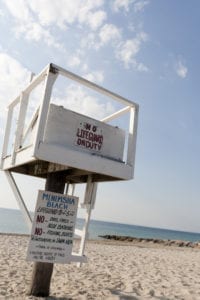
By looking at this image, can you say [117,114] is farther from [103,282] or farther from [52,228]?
[103,282]

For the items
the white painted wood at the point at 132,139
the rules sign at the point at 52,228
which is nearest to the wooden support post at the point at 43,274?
the rules sign at the point at 52,228

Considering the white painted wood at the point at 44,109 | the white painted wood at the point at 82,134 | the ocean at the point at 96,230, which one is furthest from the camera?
the ocean at the point at 96,230

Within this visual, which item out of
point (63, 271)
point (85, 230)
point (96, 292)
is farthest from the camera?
point (63, 271)

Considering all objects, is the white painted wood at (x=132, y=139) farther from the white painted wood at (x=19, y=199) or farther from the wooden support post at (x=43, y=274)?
the white painted wood at (x=19, y=199)

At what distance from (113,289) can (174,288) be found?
1678mm

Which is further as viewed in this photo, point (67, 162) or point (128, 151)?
point (128, 151)

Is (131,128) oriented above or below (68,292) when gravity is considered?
above

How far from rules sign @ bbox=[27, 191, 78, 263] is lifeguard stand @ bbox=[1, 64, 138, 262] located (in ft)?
1.09

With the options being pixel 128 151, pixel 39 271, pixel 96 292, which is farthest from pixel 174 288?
pixel 128 151

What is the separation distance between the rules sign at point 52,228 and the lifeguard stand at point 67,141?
0.33 m

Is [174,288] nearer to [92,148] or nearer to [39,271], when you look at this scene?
[39,271]

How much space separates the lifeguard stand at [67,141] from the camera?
211 inches

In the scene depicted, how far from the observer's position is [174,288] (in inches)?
342

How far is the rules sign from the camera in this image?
6.00 meters
